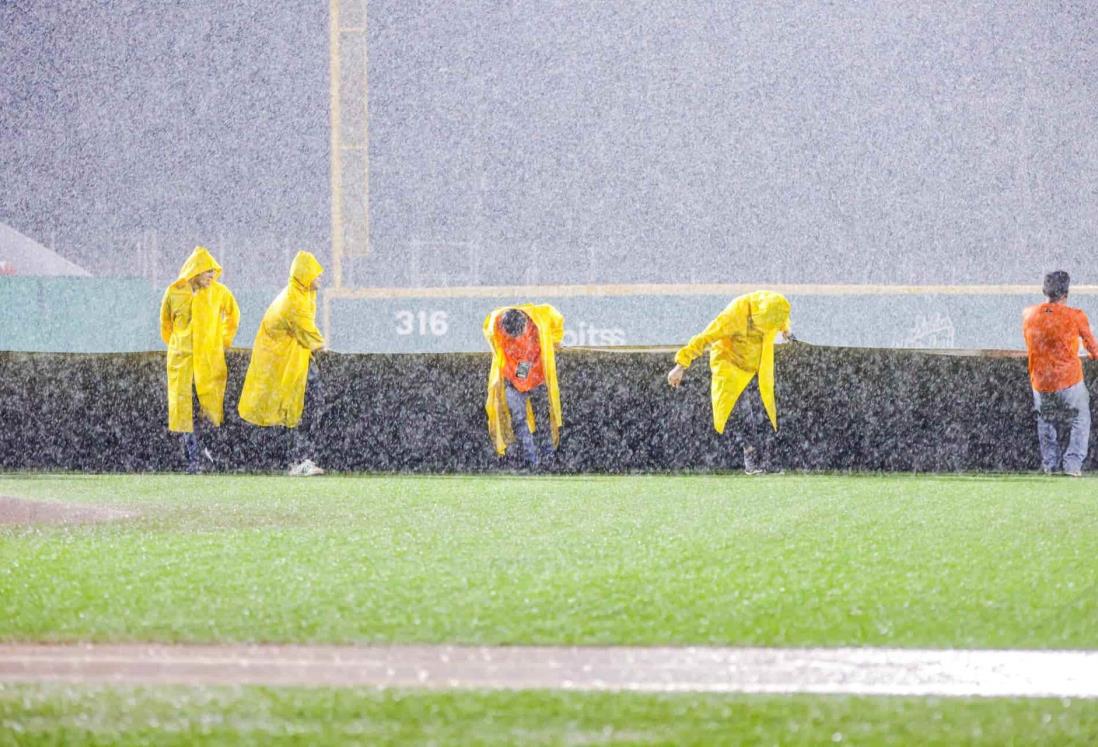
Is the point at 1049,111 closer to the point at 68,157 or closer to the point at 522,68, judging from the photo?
the point at 522,68

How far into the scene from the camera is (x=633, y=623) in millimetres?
2889

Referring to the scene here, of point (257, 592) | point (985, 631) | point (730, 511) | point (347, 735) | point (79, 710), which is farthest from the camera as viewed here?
point (730, 511)

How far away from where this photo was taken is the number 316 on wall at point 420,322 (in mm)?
24531

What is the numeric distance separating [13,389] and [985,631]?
696 cm

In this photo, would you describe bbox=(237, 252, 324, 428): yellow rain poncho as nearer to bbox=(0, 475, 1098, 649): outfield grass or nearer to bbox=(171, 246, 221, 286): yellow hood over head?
bbox=(171, 246, 221, 286): yellow hood over head

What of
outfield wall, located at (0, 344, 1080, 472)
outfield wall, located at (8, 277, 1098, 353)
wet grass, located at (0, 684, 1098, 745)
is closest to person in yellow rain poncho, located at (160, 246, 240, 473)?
outfield wall, located at (0, 344, 1080, 472)

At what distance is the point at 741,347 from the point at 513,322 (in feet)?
4.28

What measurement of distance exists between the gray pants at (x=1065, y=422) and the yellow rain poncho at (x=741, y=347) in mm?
1525

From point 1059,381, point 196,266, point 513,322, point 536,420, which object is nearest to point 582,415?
point 536,420

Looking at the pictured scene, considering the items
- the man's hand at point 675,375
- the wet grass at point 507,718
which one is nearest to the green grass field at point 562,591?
the wet grass at point 507,718

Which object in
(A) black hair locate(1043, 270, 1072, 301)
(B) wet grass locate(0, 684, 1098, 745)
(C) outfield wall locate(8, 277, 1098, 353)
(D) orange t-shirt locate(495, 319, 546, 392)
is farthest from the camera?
(C) outfield wall locate(8, 277, 1098, 353)

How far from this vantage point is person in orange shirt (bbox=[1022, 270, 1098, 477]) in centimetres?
809

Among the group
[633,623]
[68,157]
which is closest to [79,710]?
[633,623]

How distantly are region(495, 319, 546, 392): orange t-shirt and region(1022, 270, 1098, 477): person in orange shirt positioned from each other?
9.07ft
